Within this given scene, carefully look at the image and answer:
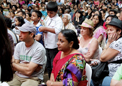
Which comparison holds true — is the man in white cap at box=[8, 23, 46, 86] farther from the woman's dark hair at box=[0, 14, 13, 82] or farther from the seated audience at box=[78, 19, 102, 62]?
the woman's dark hair at box=[0, 14, 13, 82]

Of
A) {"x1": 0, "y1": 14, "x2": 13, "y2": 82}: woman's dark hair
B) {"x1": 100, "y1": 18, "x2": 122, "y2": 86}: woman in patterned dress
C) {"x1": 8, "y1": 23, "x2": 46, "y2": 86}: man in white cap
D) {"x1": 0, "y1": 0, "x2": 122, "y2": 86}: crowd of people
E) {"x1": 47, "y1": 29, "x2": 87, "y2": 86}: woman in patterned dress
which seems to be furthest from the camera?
{"x1": 8, "y1": 23, "x2": 46, "y2": 86}: man in white cap

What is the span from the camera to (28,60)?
6.50ft

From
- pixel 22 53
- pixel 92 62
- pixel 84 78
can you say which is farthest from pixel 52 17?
pixel 84 78

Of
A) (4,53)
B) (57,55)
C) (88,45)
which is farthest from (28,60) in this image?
(4,53)

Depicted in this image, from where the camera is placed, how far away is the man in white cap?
73.7 inches

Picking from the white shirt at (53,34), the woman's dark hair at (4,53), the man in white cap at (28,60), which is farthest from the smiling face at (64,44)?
the white shirt at (53,34)

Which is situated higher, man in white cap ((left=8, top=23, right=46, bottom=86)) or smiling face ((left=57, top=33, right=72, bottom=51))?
smiling face ((left=57, top=33, right=72, bottom=51))

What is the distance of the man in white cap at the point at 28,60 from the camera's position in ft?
6.15

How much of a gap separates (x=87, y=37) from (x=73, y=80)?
1121mm

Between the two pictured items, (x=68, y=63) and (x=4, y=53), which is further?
(x=68, y=63)

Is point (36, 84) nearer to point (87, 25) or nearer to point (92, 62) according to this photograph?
point (92, 62)

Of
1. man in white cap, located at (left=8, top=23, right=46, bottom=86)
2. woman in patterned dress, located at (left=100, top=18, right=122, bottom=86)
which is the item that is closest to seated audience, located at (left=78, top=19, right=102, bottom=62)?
woman in patterned dress, located at (left=100, top=18, right=122, bottom=86)

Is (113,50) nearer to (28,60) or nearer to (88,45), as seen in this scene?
(88,45)

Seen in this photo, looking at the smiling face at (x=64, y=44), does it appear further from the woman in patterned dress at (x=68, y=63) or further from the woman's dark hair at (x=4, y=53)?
the woman's dark hair at (x=4, y=53)
